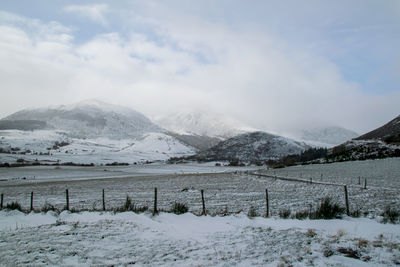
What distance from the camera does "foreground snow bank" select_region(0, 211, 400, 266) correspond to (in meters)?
7.00

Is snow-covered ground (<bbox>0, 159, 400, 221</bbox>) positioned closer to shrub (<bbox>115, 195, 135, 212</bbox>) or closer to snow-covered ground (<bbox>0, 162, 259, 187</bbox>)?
shrub (<bbox>115, 195, 135, 212</bbox>)

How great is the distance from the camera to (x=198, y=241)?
29.2 feet

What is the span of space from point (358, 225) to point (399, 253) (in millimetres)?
3938

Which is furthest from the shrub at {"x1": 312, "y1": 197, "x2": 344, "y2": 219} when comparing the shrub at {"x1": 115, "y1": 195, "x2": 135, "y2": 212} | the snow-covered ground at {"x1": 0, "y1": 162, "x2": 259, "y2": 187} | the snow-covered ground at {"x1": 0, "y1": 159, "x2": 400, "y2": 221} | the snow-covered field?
the snow-covered ground at {"x1": 0, "y1": 162, "x2": 259, "y2": 187}

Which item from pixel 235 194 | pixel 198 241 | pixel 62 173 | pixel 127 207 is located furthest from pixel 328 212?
pixel 62 173

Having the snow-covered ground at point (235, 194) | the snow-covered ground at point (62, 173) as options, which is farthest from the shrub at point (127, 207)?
the snow-covered ground at point (62, 173)

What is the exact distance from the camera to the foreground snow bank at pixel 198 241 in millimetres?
7004

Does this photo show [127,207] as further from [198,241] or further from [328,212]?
[328,212]

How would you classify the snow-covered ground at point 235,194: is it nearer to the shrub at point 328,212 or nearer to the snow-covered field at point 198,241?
the shrub at point 328,212

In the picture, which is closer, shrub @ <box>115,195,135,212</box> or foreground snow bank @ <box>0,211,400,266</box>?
foreground snow bank @ <box>0,211,400,266</box>

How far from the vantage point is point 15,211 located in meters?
15.8

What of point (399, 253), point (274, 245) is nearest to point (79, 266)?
point (274, 245)

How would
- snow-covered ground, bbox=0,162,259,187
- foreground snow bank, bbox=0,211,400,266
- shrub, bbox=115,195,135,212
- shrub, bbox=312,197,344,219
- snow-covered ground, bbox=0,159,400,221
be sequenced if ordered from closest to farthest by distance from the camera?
foreground snow bank, bbox=0,211,400,266 < shrub, bbox=312,197,344,219 < shrub, bbox=115,195,135,212 < snow-covered ground, bbox=0,159,400,221 < snow-covered ground, bbox=0,162,259,187

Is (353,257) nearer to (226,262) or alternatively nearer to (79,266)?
(226,262)
